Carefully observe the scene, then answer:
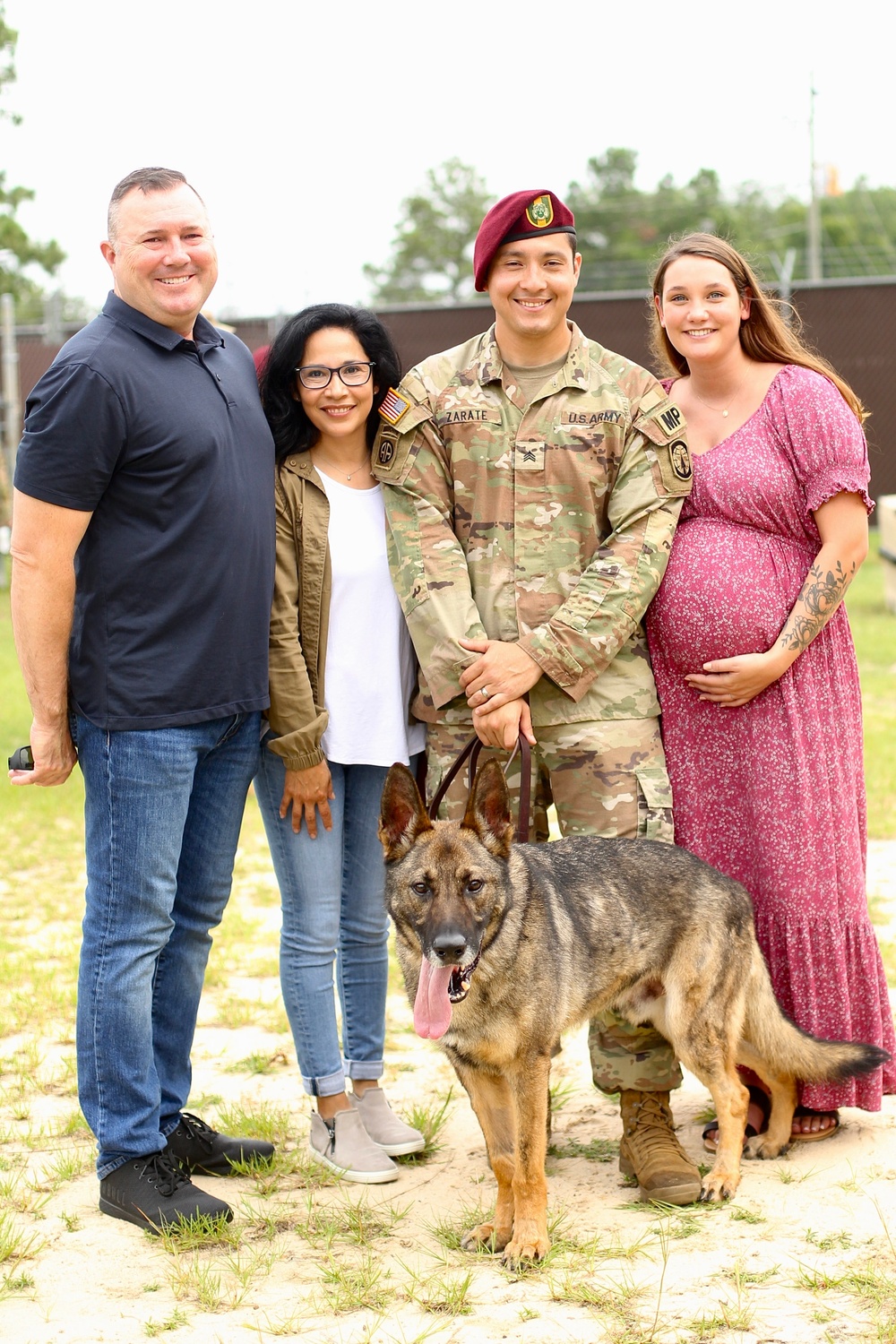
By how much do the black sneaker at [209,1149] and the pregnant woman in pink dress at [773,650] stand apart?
4.76 feet

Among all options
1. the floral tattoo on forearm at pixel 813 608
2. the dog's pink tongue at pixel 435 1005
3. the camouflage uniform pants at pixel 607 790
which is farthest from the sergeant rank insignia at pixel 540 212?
the dog's pink tongue at pixel 435 1005

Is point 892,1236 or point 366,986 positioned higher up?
point 366,986

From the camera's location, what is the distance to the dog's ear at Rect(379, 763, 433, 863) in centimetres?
342

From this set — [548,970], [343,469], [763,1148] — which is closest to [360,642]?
[343,469]

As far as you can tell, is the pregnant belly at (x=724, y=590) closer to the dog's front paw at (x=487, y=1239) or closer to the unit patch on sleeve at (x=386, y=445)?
the unit patch on sleeve at (x=386, y=445)

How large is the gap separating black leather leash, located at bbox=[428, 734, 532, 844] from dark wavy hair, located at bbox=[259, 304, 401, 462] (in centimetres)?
104

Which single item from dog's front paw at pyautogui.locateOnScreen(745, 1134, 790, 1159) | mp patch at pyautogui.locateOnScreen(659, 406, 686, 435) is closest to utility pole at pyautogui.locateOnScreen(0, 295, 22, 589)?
mp patch at pyautogui.locateOnScreen(659, 406, 686, 435)

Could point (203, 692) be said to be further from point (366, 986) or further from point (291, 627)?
point (366, 986)

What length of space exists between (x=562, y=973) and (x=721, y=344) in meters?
1.95

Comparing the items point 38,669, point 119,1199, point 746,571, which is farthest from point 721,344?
point 119,1199

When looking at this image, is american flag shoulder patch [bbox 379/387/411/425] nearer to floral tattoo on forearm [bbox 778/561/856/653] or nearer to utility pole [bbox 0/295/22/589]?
floral tattoo on forearm [bbox 778/561/856/653]

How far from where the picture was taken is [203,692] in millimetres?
3426

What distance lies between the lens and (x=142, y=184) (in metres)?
3.38

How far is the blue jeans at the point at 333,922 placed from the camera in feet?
12.4
